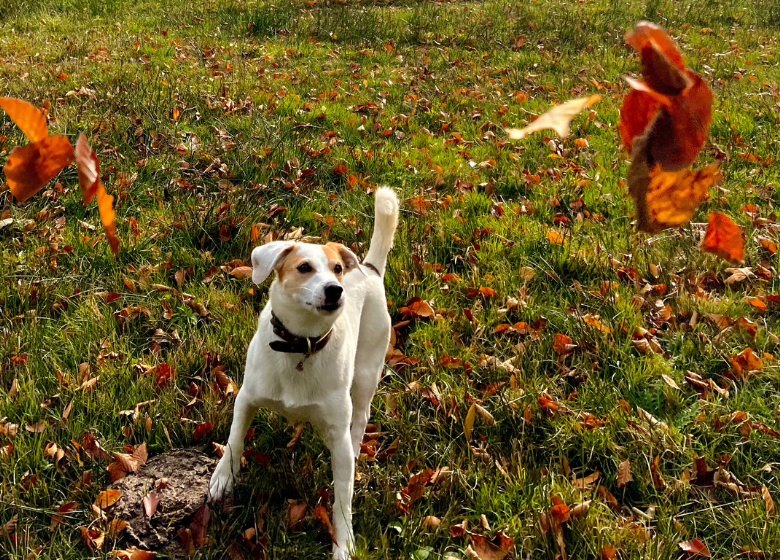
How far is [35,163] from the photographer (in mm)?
691

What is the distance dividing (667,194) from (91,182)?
737 mm

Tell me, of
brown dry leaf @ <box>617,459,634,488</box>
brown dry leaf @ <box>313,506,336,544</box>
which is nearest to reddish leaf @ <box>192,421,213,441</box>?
brown dry leaf @ <box>313,506,336,544</box>

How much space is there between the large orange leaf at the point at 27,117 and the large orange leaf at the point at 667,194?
70cm

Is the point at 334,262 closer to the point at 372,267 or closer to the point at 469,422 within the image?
the point at 372,267

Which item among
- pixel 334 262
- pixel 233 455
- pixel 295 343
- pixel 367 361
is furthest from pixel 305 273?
pixel 233 455

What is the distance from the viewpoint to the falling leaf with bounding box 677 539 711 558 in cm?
253

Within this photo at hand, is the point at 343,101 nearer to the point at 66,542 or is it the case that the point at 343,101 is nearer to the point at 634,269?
the point at 634,269

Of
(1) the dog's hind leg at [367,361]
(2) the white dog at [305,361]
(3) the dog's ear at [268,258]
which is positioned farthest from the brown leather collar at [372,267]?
(3) the dog's ear at [268,258]

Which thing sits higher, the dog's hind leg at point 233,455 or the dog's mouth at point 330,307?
the dog's mouth at point 330,307

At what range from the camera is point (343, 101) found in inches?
314

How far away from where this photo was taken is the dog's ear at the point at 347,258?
300 centimetres

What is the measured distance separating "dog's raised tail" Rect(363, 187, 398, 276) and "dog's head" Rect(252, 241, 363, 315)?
1.65ft

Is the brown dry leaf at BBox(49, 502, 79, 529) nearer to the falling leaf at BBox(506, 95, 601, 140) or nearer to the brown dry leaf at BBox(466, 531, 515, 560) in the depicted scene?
the brown dry leaf at BBox(466, 531, 515, 560)

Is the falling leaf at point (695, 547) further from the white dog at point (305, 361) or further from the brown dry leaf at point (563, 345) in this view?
the white dog at point (305, 361)
